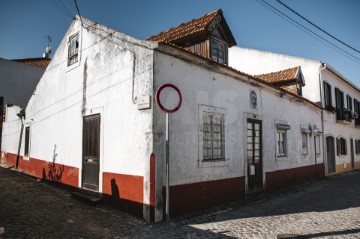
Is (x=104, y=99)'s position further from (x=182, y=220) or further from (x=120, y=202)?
(x=182, y=220)

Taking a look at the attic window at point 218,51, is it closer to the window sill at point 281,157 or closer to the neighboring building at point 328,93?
the window sill at point 281,157

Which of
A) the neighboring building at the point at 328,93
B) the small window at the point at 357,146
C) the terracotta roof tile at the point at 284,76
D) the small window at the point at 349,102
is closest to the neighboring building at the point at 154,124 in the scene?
the terracotta roof tile at the point at 284,76

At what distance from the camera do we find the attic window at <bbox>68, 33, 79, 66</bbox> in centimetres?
951

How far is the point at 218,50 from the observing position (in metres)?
10.2

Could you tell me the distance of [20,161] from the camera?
14.5 meters

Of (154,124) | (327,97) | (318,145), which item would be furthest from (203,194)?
(327,97)

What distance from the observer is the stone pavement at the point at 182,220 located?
5309mm

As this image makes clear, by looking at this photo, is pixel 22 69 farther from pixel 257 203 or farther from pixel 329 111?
pixel 329 111

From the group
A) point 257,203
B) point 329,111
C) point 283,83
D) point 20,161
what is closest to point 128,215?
point 257,203

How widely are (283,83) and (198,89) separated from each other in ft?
34.0

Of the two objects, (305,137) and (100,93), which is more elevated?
(100,93)

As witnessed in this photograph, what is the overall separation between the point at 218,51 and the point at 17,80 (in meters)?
15.2

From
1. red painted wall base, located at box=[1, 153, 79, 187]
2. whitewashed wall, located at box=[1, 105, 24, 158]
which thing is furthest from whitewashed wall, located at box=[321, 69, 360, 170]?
whitewashed wall, located at box=[1, 105, 24, 158]

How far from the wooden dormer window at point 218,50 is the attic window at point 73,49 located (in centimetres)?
473
